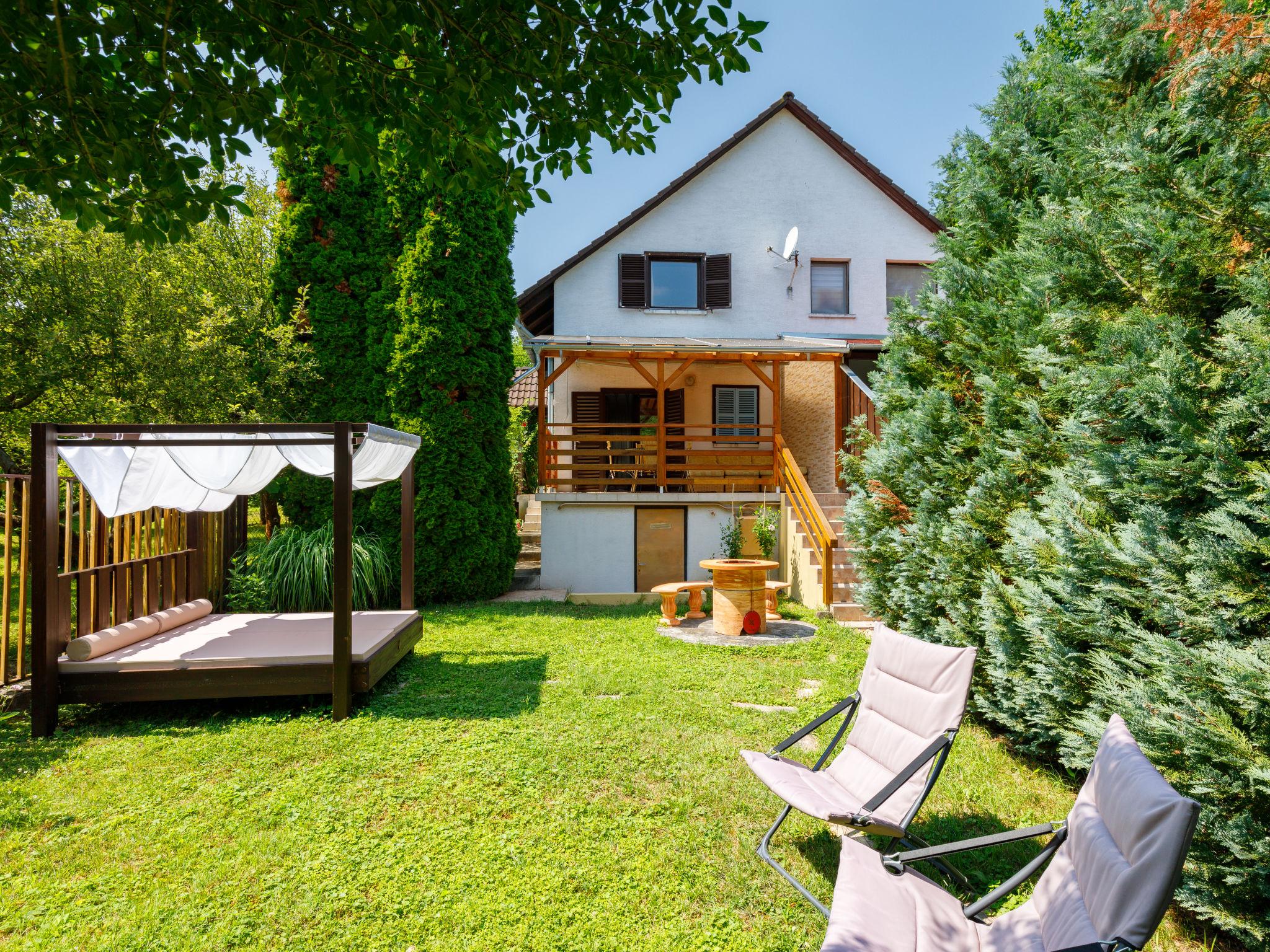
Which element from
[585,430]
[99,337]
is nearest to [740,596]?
[585,430]

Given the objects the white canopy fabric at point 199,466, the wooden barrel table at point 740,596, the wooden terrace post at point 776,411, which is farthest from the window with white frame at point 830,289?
the white canopy fabric at point 199,466

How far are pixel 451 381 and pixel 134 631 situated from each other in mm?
5532

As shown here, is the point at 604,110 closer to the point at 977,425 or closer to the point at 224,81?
the point at 224,81

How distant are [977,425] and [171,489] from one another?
6.95 m

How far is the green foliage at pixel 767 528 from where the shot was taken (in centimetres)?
1124

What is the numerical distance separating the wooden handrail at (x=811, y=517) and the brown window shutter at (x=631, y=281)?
4714mm

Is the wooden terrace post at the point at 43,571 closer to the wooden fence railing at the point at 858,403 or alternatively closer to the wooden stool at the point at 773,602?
the wooden stool at the point at 773,602

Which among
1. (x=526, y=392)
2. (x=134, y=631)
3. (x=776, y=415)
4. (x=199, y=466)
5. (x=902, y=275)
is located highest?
(x=902, y=275)

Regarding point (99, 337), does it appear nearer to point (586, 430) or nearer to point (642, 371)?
point (642, 371)

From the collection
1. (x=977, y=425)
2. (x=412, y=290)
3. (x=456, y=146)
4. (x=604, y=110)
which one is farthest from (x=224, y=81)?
(x=412, y=290)

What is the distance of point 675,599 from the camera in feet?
30.0

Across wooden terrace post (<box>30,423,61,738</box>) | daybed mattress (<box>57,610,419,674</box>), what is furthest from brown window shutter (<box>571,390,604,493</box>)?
wooden terrace post (<box>30,423,61,738</box>)

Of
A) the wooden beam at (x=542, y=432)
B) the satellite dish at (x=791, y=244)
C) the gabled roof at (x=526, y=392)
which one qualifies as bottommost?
the wooden beam at (x=542, y=432)

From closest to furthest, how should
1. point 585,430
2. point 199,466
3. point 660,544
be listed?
point 199,466 < point 660,544 < point 585,430
